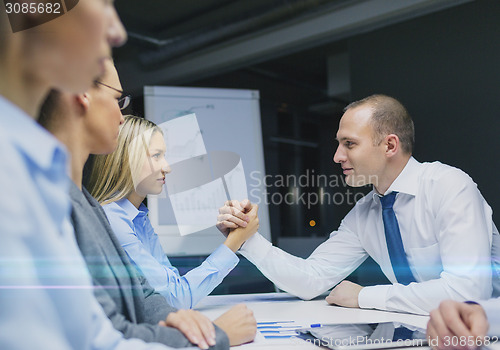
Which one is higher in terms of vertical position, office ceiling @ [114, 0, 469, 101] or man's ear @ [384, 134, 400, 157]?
office ceiling @ [114, 0, 469, 101]

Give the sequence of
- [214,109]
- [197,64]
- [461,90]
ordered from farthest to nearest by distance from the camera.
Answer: [197,64] < [214,109] < [461,90]

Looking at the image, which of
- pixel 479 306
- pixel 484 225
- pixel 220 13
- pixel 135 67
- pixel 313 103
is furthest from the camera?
pixel 313 103

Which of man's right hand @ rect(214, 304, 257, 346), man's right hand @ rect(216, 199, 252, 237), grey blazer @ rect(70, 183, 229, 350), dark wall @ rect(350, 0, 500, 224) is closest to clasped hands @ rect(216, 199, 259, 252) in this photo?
man's right hand @ rect(216, 199, 252, 237)

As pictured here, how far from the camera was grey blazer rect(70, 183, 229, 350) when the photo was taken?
693 millimetres

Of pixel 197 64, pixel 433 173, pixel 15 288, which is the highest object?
pixel 197 64

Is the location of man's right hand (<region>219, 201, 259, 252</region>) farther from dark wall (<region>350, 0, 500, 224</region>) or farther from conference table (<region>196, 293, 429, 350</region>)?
dark wall (<region>350, 0, 500, 224</region>)

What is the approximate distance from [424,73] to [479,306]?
2.53 metres

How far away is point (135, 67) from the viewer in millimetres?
4969

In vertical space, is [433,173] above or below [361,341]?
above

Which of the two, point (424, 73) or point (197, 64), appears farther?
point (197, 64)

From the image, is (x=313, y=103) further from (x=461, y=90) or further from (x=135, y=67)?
(x=461, y=90)

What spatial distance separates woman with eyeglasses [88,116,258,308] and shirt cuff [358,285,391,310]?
426 mm

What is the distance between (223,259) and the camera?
1439mm

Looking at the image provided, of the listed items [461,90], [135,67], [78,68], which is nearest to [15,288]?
[78,68]
